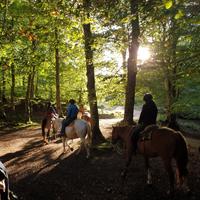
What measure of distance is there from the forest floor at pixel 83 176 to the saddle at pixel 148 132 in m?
1.76

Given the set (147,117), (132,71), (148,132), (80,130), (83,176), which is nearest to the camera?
(148,132)

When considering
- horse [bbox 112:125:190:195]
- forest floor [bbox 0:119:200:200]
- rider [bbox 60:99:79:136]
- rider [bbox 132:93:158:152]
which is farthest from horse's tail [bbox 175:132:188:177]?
rider [bbox 60:99:79:136]

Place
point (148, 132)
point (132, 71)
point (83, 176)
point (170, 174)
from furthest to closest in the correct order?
point (132, 71) < point (83, 176) < point (148, 132) < point (170, 174)

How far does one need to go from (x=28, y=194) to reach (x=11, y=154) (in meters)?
7.54

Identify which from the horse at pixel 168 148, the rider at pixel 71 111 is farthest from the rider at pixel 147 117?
the rider at pixel 71 111

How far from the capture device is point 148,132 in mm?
10992

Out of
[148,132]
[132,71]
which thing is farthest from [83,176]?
[132,71]

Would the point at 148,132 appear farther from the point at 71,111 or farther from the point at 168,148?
the point at 71,111

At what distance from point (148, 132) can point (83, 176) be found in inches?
145

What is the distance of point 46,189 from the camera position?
38.5 ft

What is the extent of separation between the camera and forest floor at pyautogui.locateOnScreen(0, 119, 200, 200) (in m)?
11.0

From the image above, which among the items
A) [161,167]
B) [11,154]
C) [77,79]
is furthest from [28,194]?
[77,79]

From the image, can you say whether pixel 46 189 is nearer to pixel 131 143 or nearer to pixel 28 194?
pixel 28 194

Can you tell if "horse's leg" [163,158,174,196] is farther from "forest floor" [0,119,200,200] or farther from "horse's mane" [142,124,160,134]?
"horse's mane" [142,124,160,134]
